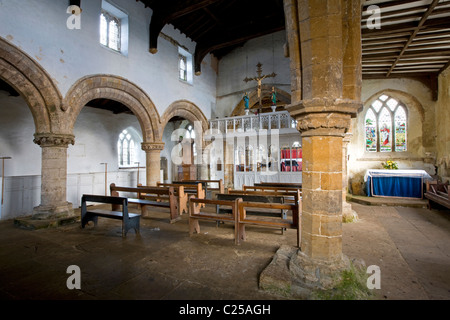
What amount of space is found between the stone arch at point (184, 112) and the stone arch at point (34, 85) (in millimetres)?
3971

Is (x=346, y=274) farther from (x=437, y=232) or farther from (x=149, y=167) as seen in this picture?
(x=149, y=167)

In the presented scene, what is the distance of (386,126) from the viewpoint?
9375 millimetres

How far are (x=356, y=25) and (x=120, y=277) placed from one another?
4.43 metres

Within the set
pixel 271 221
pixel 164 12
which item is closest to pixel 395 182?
pixel 271 221

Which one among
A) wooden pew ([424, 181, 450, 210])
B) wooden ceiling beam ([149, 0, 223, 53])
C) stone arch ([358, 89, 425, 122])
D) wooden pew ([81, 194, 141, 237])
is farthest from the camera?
stone arch ([358, 89, 425, 122])

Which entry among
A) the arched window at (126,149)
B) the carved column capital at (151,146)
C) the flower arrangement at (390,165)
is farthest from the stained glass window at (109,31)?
the flower arrangement at (390,165)

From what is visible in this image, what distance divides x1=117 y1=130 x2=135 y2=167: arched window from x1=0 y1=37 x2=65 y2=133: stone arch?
570cm

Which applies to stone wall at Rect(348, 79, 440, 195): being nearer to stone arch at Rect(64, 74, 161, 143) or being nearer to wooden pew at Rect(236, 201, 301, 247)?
wooden pew at Rect(236, 201, 301, 247)

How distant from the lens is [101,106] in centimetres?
1031

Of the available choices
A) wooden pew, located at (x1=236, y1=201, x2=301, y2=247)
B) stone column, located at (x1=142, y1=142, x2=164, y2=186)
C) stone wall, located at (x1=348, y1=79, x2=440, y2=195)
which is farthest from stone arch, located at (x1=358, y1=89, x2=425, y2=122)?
stone column, located at (x1=142, y1=142, x2=164, y2=186)

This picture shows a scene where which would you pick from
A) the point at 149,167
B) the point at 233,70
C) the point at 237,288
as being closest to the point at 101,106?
the point at 149,167

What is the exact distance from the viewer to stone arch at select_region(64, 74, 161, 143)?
6.42 meters

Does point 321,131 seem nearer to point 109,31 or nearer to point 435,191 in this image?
point 435,191
